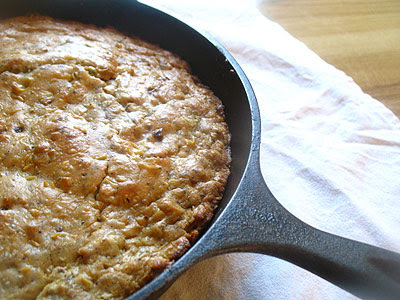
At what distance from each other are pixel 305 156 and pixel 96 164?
94 centimetres

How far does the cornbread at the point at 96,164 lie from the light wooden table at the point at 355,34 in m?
1.04

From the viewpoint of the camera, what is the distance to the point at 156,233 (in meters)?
1.08

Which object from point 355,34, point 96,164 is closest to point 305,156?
point 96,164

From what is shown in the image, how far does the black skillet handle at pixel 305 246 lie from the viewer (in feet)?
2.81

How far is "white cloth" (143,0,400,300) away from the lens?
4.03ft

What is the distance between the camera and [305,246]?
0.91 m

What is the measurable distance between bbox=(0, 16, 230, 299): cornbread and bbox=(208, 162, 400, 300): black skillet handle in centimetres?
20

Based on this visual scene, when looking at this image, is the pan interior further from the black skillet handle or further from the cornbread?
the black skillet handle

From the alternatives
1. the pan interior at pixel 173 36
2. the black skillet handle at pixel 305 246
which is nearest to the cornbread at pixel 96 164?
the pan interior at pixel 173 36

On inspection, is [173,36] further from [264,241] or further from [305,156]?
[264,241]

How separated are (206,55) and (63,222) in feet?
3.02

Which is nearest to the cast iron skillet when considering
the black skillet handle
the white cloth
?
the black skillet handle

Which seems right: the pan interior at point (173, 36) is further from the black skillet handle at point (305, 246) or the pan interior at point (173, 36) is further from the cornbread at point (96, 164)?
the black skillet handle at point (305, 246)

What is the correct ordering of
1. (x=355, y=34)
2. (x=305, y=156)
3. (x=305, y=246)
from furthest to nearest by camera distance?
(x=355, y=34) < (x=305, y=156) < (x=305, y=246)
